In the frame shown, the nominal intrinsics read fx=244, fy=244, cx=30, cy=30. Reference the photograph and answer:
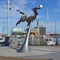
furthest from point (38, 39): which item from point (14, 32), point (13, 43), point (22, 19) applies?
point (14, 32)

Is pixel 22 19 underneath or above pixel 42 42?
above

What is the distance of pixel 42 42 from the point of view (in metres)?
44.2

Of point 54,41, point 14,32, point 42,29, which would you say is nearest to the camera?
point 54,41

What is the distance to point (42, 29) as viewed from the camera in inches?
3445

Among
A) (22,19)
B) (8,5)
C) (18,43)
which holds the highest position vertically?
(8,5)

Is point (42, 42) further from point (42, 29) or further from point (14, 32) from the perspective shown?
point (42, 29)

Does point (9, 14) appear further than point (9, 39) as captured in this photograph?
No

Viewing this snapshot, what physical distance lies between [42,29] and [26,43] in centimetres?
6095

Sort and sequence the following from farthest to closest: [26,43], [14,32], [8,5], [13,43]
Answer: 1. [14,32]
2. [13,43]
3. [8,5]
4. [26,43]

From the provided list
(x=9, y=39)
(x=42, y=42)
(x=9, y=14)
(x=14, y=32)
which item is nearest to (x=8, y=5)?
(x=9, y=14)

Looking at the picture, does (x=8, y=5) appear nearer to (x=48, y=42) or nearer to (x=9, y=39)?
(x=9, y=39)

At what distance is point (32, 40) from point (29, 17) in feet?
56.6

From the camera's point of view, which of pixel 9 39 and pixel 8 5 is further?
pixel 9 39

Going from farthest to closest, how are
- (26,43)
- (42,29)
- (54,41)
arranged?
(42,29)
(54,41)
(26,43)
